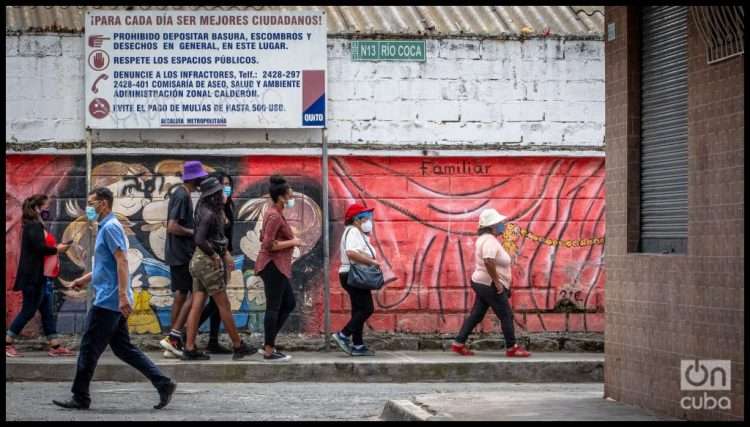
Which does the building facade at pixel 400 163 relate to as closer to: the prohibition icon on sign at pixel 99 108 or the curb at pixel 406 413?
the prohibition icon on sign at pixel 99 108

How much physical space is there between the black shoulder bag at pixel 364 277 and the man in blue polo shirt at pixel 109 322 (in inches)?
150

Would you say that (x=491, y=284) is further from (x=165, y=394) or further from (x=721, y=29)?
(x=721, y=29)

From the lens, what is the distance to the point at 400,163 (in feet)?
50.0

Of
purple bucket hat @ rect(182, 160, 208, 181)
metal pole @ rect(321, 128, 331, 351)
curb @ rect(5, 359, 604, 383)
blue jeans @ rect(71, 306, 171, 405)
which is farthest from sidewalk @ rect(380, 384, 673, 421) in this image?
metal pole @ rect(321, 128, 331, 351)

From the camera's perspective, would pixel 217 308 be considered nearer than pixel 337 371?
No

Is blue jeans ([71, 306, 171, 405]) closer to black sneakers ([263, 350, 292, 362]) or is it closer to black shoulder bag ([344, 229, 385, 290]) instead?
black sneakers ([263, 350, 292, 362])

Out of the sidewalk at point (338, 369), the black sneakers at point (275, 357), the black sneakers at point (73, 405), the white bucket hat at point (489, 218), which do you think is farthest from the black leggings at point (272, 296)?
the black sneakers at point (73, 405)

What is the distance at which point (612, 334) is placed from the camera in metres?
9.73

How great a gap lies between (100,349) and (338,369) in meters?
3.52

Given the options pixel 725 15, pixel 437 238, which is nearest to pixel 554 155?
pixel 437 238

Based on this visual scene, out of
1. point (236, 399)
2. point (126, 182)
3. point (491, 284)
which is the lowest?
point (236, 399)

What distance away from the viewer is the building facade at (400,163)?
48.6 feet

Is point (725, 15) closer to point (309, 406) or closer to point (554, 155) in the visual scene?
point (309, 406)

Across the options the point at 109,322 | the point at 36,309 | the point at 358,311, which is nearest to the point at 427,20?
the point at 358,311
